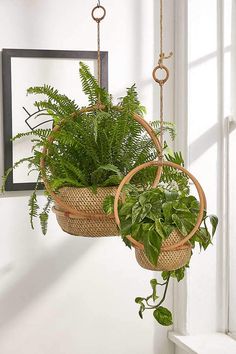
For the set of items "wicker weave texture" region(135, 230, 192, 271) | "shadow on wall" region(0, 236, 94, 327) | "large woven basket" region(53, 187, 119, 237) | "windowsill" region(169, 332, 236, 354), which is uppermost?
"large woven basket" region(53, 187, 119, 237)

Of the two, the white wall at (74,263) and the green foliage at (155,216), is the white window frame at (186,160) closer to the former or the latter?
the white wall at (74,263)

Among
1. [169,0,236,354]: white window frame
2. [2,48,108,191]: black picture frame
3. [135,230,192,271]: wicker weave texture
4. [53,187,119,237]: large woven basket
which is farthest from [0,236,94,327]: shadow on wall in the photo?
[135,230,192,271]: wicker weave texture

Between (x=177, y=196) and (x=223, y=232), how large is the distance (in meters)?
0.90

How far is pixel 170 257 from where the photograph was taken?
71.9 inches

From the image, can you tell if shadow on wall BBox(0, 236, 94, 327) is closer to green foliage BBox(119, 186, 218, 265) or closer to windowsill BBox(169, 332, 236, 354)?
windowsill BBox(169, 332, 236, 354)

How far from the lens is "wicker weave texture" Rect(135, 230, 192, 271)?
1817mm

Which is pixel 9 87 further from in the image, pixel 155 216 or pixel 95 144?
pixel 155 216

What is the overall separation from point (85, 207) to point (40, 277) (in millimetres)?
722

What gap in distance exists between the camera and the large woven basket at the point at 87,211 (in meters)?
1.96

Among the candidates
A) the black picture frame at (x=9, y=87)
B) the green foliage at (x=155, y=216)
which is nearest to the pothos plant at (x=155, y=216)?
the green foliage at (x=155, y=216)

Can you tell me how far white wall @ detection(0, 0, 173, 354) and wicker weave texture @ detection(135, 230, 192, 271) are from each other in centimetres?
80

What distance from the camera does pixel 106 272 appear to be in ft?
8.76

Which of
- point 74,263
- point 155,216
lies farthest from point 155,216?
point 74,263

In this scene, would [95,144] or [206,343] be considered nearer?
[95,144]
